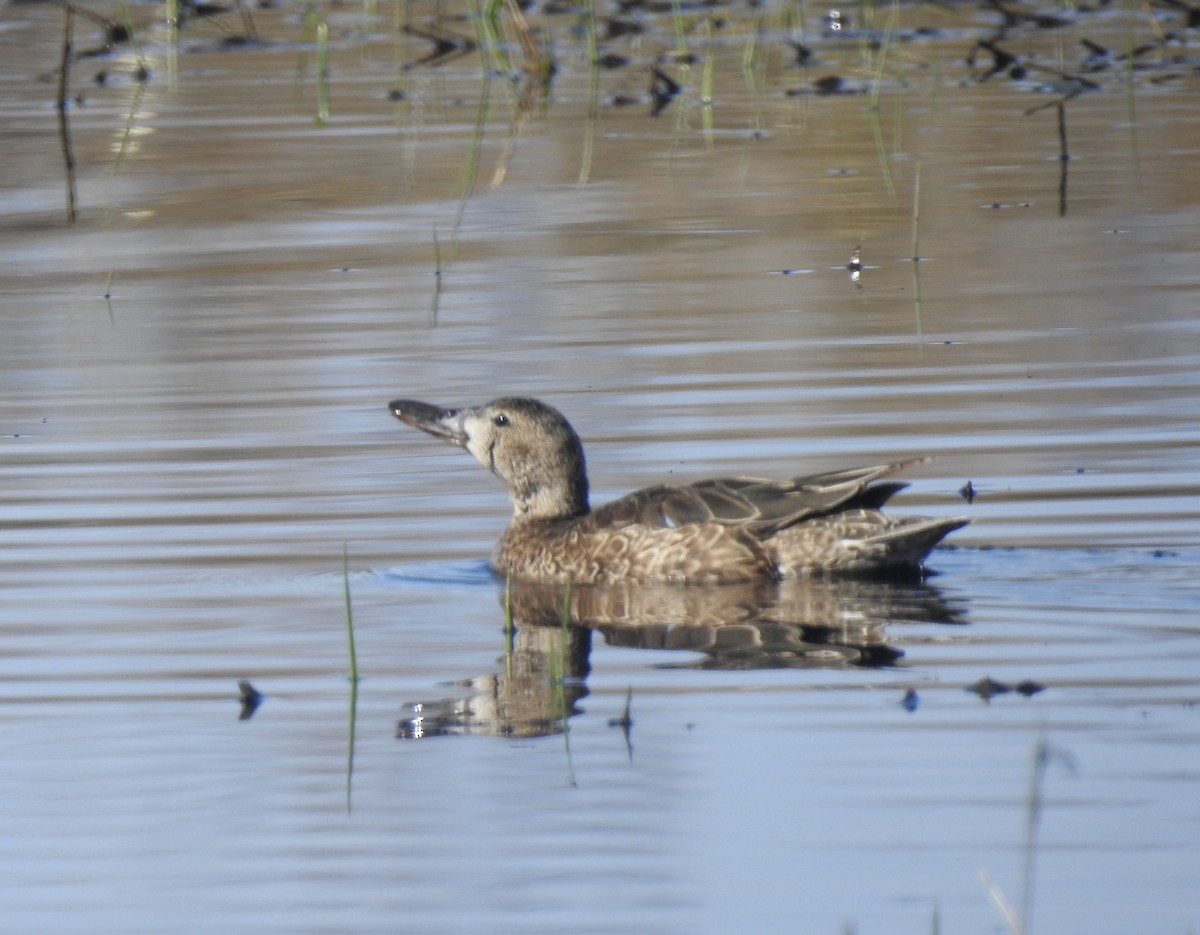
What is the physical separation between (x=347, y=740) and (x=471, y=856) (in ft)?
2.70

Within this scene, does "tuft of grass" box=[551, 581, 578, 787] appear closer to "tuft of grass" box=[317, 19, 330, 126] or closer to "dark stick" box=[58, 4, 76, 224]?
"dark stick" box=[58, 4, 76, 224]

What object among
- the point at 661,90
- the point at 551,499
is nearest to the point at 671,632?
the point at 551,499

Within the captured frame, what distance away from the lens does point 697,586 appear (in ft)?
23.0

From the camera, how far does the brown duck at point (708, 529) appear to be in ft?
22.0

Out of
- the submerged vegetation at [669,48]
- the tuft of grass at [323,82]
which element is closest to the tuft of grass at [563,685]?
the submerged vegetation at [669,48]

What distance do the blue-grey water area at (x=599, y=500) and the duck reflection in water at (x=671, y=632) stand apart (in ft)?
0.08

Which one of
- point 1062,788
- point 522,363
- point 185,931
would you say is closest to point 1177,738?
point 1062,788

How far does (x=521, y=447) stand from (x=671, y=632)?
1.43 meters

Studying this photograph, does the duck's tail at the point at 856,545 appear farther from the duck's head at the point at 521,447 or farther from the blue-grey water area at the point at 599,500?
the duck's head at the point at 521,447

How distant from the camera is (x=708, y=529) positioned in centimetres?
Answer: 692

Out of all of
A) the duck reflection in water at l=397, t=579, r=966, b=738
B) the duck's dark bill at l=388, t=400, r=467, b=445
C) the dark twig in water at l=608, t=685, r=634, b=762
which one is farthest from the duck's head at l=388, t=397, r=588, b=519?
the dark twig in water at l=608, t=685, r=634, b=762

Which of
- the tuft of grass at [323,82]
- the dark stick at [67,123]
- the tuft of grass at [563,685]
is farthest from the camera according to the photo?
the tuft of grass at [323,82]

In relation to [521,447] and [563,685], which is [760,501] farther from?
[563,685]

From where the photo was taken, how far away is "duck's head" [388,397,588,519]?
752 centimetres
